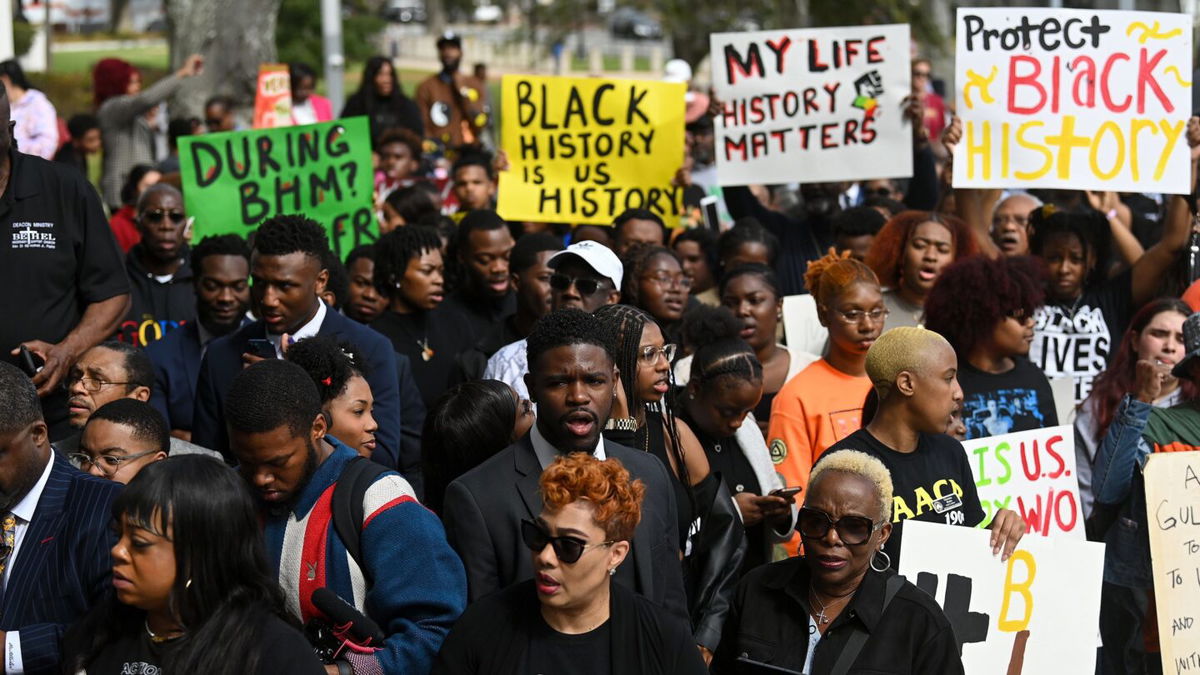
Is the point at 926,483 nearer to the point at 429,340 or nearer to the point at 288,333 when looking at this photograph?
the point at 288,333

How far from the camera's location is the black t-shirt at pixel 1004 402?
700cm

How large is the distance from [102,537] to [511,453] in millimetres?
1198

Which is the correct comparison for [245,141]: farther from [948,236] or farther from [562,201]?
[948,236]

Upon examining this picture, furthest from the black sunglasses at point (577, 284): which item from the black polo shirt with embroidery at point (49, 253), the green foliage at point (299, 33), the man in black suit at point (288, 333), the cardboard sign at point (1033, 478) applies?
the green foliage at point (299, 33)

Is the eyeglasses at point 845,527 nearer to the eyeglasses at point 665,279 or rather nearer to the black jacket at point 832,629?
the black jacket at point 832,629

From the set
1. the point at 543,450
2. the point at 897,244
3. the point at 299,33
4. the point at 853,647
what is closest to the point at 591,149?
the point at 897,244

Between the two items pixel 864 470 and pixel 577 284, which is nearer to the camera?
pixel 864 470

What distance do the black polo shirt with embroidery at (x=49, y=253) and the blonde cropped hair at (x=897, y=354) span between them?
2.78m

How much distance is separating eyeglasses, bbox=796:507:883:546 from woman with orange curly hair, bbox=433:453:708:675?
699 mm

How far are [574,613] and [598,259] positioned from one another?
8.79ft

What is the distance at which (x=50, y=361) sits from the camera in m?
5.75

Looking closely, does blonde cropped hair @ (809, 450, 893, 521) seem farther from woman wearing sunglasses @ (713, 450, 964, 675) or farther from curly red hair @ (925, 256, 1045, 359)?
curly red hair @ (925, 256, 1045, 359)

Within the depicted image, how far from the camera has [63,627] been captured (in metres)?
4.37

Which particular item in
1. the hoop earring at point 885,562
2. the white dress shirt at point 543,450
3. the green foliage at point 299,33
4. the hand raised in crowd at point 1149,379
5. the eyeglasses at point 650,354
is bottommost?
the hoop earring at point 885,562
